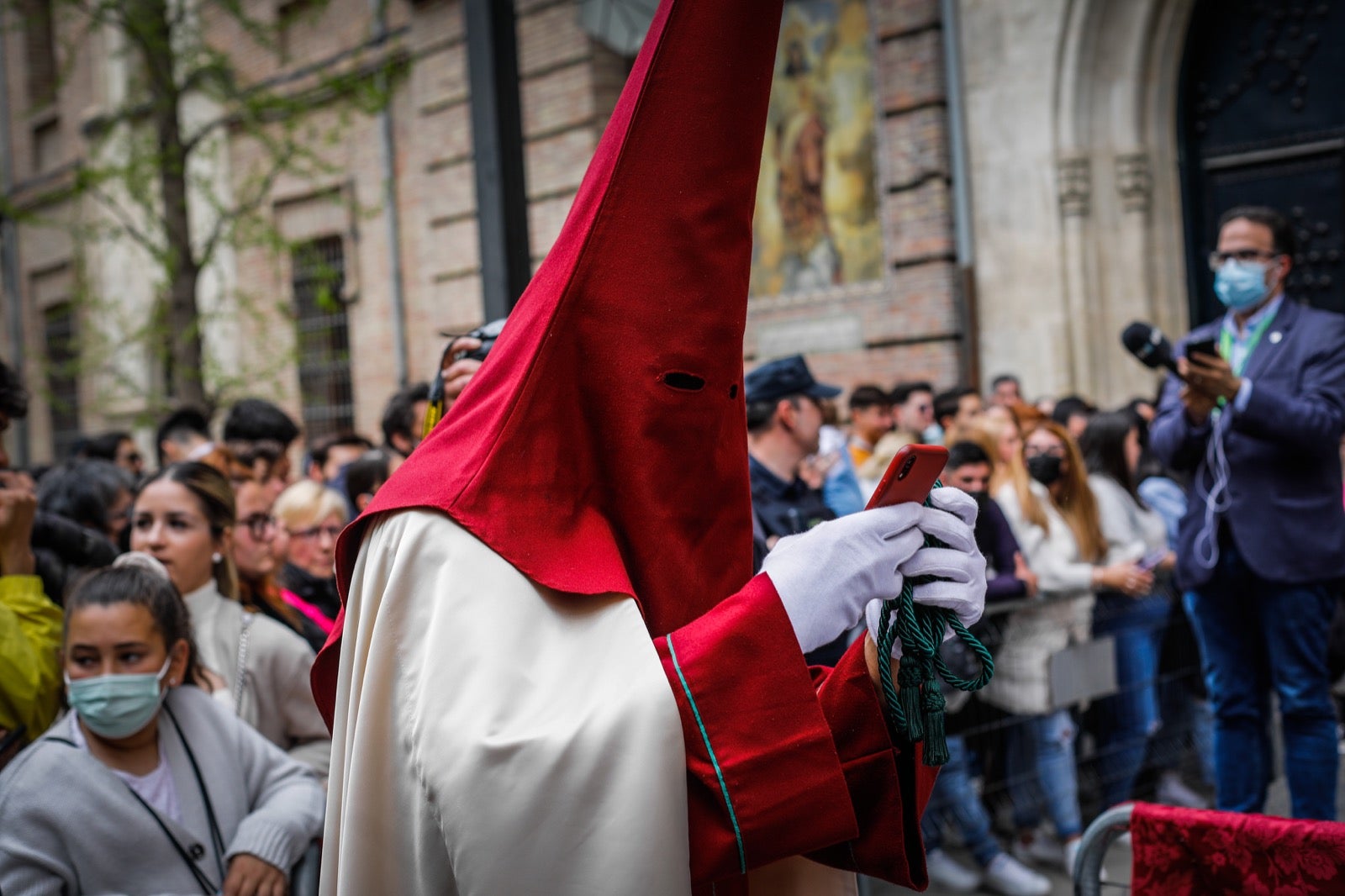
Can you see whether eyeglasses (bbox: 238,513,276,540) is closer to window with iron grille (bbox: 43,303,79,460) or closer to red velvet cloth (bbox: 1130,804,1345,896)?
red velvet cloth (bbox: 1130,804,1345,896)

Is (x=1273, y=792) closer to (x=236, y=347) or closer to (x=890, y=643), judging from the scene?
(x=890, y=643)

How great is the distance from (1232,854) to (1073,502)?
12.7 feet

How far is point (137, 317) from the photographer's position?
58.3ft

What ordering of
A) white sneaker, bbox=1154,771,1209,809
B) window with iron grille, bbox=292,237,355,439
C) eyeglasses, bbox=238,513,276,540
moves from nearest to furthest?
eyeglasses, bbox=238,513,276,540 → white sneaker, bbox=1154,771,1209,809 → window with iron grille, bbox=292,237,355,439

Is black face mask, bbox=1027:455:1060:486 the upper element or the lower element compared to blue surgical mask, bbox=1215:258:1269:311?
lower

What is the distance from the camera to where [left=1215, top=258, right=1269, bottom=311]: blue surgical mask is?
4.69 meters

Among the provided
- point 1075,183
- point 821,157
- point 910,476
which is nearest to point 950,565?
point 910,476

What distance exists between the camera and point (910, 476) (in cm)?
169

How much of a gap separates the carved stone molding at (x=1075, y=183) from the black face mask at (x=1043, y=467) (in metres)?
4.56

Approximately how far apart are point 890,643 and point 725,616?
0.24 m

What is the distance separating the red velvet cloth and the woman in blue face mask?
178 cm

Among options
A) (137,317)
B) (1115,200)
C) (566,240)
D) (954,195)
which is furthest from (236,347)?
(566,240)

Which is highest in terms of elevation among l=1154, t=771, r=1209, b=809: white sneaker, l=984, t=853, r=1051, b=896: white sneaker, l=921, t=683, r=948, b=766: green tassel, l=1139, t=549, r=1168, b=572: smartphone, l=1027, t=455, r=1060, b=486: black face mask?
l=1027, t=455, r=1060, b=486: black face mask

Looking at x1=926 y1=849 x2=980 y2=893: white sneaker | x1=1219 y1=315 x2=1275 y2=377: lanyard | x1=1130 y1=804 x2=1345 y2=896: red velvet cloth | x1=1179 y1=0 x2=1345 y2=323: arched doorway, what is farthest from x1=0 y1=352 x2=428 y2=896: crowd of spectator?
x1=1179 y1=0 x2=1345 y2=323: arched doorway
